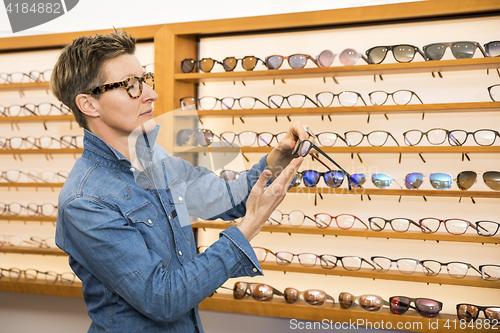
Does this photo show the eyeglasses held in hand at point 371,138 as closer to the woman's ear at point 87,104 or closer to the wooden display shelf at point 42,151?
the woman's ear at point 87,104

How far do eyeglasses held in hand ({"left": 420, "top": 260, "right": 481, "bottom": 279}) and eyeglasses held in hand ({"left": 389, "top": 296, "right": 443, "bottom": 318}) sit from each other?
0.16 m

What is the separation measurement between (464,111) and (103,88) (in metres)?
2.15

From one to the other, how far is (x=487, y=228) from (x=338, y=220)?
2.69ft

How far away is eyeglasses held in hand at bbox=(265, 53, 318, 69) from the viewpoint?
2.62 metres

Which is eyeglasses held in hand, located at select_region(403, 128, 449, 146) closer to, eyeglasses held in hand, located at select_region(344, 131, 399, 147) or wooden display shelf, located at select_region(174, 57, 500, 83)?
eyeglasses held in hand, located at select_region(344, 131, 399, 147)

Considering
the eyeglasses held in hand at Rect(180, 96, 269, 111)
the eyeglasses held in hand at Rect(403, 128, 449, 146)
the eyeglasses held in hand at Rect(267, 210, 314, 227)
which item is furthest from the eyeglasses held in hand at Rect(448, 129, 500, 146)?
the eyeglasses held in hand at Rect(180, 96, 269, 111)

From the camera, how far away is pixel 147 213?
3.91 feet

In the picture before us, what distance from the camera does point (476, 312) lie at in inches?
92.0

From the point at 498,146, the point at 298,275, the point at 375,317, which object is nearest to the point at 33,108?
the point at 298,275

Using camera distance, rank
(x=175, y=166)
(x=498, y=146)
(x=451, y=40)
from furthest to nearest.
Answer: (x=451, y=40) < (x=498, y=146) < (x=175, y=166)

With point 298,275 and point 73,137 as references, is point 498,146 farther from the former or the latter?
point 73,137

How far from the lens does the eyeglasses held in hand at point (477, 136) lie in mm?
2389

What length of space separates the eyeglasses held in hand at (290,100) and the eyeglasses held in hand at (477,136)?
0.82 meters

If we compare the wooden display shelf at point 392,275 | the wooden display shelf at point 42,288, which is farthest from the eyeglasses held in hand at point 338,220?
the wooden display shelf at point 42,288
